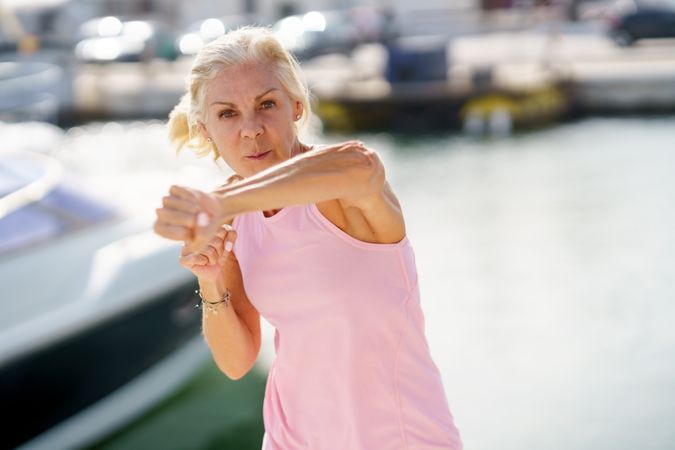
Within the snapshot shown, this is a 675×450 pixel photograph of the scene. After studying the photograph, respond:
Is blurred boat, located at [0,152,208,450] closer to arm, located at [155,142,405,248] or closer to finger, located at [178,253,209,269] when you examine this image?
finger, located at [178,253,209,269]

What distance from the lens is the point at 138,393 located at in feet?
16.0

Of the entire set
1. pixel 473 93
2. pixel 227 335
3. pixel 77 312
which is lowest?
pixel 473 93

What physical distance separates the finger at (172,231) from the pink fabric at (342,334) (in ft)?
1.15

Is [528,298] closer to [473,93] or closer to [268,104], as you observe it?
[268,104]

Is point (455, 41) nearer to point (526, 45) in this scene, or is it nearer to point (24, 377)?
point (526, 45)

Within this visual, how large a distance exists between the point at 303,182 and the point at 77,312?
309 cm

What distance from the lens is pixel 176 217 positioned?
1204 mm

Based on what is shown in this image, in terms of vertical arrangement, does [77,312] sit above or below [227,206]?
below

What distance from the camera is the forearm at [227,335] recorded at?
1671 millimetres

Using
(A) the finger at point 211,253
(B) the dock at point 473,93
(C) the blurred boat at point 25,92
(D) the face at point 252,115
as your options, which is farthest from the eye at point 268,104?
(B) the dock at point 473,93

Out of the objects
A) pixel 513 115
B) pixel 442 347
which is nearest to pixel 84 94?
pixel 513 115

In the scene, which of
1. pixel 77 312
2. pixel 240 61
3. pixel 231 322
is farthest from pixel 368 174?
pixel 77 312

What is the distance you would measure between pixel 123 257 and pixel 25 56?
1324 cm

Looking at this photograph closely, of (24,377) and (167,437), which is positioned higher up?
(24,377)
